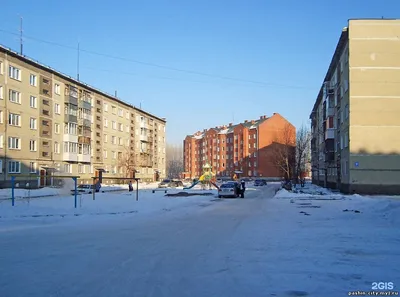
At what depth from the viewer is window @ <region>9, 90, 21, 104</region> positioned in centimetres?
4778

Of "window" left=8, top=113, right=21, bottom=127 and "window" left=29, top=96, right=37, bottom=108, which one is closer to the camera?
"window" left=8, top=113, right=21, bottom=127

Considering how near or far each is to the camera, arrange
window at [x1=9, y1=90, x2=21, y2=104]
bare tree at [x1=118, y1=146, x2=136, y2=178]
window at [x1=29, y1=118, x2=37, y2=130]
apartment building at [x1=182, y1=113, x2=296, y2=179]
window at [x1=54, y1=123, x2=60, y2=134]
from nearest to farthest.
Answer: window at [x1=9, y1=90, x2=21, y2=104]
window at [x1=29, y1=118, x2=37, y2=130]
window at [x1=54, y1=123, x2=60, y2=134]
bare tree at [x1=118, y1=146, x2=136, y2=178]
apartment building at [x1=182, y1=113, x2=296, y2=179]

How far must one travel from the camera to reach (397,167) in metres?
39.8

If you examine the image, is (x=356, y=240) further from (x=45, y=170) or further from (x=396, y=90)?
(x=45, y=170)

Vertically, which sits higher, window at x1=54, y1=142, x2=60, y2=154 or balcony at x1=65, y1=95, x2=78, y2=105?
balcony at x1=65, y1=95, x2=78, y2=105

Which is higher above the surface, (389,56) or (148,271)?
(389,56)

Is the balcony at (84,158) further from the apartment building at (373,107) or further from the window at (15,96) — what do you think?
the apartment building at (373,107)

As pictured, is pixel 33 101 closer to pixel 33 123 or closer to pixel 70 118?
pixel 33 123

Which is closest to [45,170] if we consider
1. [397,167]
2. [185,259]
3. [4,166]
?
[4,166]

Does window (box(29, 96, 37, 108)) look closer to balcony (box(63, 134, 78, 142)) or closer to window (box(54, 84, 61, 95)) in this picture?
window (box(54, 84, 61, 95))

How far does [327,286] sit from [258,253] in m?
3.18

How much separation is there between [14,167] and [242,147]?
8391cm

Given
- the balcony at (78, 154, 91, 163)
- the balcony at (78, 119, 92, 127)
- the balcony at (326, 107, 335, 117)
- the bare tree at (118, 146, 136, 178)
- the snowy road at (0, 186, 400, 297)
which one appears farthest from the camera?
the bare tree at (118, 146, 136, 178)

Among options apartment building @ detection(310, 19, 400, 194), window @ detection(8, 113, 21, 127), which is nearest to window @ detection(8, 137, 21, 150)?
window @ detection(8, 113, 21, 127)
